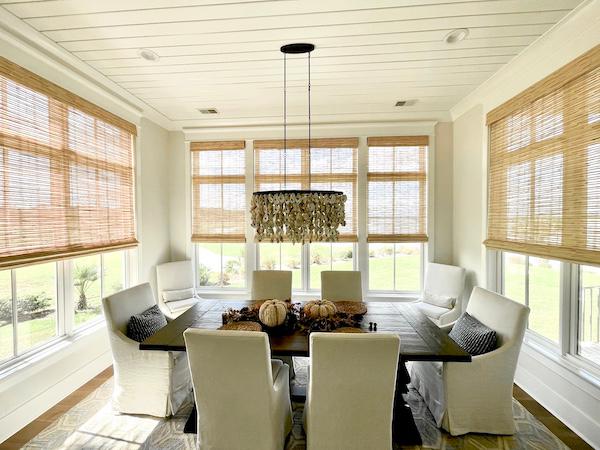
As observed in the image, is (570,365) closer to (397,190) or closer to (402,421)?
(402,421)

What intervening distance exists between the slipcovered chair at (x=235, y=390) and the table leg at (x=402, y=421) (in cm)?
85

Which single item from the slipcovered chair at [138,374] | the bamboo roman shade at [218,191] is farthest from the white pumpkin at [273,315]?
the bamboo roman shade at [218,191]

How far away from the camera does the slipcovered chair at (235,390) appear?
5.20 ft

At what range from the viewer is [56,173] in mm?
2504

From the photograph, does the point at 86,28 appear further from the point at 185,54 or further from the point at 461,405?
the point at 461,405

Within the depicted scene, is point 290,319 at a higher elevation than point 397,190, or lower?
lower

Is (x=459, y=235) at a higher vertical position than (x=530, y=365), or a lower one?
higher

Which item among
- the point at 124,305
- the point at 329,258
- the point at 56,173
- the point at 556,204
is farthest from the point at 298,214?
the point at 329,258

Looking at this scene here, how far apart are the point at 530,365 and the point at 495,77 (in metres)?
2.62

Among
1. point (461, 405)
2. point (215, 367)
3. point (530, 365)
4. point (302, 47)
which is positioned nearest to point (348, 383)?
point (215, 367)

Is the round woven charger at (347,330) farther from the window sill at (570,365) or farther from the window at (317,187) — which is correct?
the window at (317,187)

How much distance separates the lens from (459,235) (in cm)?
382

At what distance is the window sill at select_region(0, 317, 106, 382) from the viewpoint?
216cm

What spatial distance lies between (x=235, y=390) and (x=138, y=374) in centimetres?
107
